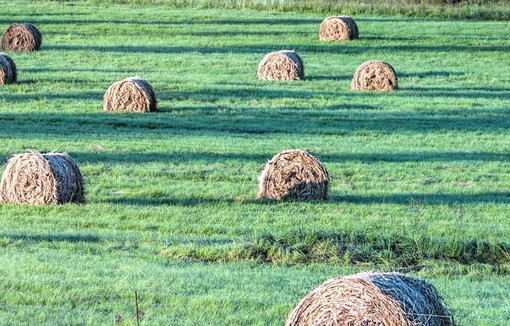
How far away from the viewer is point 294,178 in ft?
62.4

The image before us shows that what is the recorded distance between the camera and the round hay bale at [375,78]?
3519cm

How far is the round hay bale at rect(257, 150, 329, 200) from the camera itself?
18.9 m

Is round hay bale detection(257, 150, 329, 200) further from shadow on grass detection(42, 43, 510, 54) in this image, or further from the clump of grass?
shadow on grass detection(42, 43, 510, 54)

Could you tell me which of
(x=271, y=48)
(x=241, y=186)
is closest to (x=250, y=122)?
(x=241, y=186)

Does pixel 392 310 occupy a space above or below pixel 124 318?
above

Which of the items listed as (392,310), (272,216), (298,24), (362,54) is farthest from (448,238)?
(298,24)

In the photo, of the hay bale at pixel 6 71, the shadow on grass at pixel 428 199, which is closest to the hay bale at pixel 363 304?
the shadow on grass at pixel 428 199

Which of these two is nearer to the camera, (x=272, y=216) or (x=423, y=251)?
(x=423, y=251)

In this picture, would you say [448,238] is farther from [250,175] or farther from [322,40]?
[322,40]

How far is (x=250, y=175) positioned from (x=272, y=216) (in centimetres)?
382

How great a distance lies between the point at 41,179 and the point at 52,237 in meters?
2.68

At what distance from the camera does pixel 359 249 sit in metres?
14.9

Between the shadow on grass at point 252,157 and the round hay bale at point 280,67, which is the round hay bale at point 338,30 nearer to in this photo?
the round hay bale at point 280,67

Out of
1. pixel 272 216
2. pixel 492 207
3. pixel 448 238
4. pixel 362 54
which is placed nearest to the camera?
pixel 448 238
